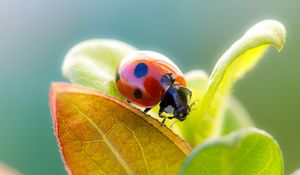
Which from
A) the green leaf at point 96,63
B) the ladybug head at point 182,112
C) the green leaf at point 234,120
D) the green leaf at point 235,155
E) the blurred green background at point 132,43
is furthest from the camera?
the blurred green background at point 132,43

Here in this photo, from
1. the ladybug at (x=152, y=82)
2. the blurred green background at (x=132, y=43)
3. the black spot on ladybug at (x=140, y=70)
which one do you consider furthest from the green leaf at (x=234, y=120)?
the blurred green background at (x=132, y=43)

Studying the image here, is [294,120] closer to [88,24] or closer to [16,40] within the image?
[88,24]

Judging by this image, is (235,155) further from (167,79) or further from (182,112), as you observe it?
(167,79)

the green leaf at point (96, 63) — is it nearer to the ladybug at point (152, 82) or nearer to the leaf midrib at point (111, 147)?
the ladybug at point (152, 82)

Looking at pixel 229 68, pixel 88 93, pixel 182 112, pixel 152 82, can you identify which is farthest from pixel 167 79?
pixel 88 93

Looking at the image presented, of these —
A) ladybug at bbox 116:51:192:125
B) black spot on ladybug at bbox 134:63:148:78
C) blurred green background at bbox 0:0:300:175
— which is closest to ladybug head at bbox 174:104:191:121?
ladybug at bbox 116:51:192:125

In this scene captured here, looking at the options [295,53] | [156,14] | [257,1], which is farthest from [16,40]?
[295,53]

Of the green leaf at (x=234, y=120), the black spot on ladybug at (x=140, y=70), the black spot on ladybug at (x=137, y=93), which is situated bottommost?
the green leaf at (x=234, y=120)
